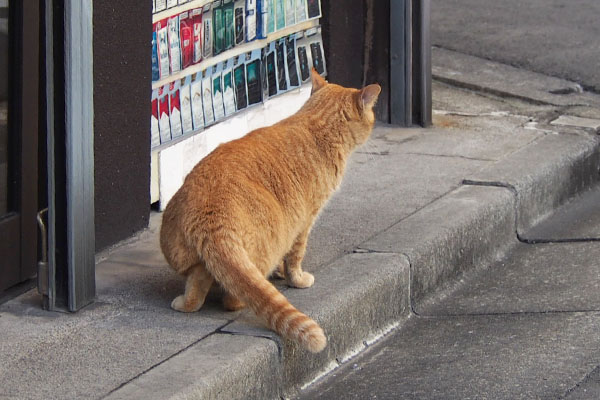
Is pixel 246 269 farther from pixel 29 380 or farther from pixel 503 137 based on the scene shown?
pixel 503 137

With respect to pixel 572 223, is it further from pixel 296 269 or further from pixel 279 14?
pixel 296 269

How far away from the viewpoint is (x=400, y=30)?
661 cm

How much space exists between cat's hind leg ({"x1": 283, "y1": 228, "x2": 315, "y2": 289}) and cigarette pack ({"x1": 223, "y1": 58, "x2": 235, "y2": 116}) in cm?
166

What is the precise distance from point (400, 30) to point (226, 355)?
3566 mm

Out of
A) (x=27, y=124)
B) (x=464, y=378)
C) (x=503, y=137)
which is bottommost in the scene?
(x=464, y=378)

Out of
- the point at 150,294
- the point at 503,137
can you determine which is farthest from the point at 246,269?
the point at 503,137

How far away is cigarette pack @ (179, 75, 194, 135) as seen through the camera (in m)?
5.41

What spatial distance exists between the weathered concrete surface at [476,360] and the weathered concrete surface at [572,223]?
3.65 feet

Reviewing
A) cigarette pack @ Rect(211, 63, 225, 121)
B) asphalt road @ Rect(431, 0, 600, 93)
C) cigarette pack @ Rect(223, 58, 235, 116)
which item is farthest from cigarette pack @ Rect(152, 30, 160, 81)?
asphalt road @ Rect(431, 0, 600, 93)

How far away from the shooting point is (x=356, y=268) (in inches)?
174

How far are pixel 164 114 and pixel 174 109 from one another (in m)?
0.08

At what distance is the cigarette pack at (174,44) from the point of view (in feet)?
17.3

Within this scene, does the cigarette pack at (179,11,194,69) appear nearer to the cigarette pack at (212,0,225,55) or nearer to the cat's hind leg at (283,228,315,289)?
the cigarette pack at (212,0,225,55)

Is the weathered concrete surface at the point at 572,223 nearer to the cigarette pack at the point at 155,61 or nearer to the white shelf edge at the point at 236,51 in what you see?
the white shelf edge at the point at 236,51
